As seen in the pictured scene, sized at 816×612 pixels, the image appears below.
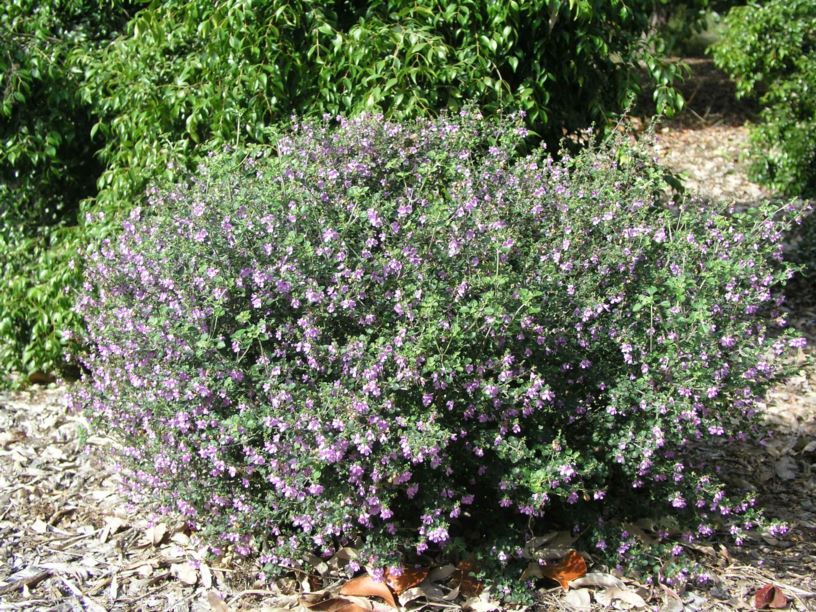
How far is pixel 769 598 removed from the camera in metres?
3.28

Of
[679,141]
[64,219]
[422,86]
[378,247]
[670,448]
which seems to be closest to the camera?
[670,448]

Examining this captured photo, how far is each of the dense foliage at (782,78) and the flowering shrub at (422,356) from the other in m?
4.14

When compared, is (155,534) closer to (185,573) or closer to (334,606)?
(185,573)

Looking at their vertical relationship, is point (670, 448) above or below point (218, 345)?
below

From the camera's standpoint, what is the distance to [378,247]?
11.5ft

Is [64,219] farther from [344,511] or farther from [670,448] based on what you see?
[670,448]

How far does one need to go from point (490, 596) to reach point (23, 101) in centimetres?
383

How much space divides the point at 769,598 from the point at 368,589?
1.43 meters

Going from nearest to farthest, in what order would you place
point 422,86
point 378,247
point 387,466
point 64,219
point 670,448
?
point 387,466, point 670,448, point 378,247, point 422,86, point 64,219

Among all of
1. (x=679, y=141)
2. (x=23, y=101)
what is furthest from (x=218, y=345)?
(x=679, y=141)

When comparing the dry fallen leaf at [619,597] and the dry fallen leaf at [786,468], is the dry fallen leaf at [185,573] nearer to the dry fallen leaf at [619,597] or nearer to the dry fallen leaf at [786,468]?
the dry fallen leaf at [619,597]

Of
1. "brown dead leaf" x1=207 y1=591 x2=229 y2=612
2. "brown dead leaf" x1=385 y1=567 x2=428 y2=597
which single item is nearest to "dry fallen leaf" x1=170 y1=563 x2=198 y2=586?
"brown dead leaf" x1=207 y1=591 x2=229 y2=612

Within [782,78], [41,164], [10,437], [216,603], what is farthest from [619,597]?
[782,78]

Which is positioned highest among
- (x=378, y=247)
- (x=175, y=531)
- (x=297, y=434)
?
(x=378, y=247)
